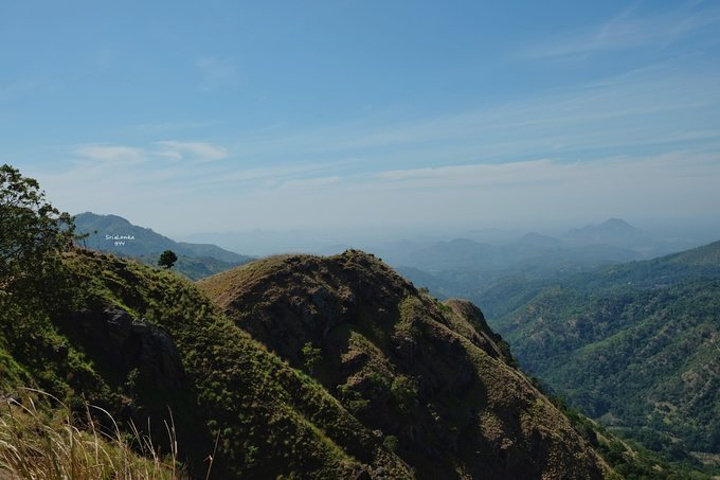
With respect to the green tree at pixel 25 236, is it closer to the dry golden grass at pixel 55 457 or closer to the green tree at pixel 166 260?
the dry golden grass at pixel 55 457

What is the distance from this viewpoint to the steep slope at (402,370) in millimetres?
62844

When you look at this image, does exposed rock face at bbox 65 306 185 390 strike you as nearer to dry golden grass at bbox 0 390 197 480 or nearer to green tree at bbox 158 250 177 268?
green tree at bbox 158 250 177 268

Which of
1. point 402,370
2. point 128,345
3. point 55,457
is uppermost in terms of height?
point 55,457

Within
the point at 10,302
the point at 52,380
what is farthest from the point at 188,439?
the point at 10,302

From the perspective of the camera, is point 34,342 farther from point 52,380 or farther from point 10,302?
point 10,302

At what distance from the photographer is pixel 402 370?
70062 mm

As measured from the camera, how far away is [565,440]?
2751 inches

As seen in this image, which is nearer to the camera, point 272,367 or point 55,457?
point 55,457

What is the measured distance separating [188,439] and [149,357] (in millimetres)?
9087

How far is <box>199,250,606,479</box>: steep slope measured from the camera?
6284cm

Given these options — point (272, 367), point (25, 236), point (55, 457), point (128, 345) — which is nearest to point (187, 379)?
point (128, 345)

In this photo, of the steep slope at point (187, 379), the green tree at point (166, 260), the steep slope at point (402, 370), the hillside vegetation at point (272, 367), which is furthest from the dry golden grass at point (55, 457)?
the green tree at point (166, 260)

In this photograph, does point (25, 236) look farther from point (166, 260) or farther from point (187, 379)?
point (166, 260)

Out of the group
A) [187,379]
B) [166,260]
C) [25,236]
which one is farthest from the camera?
[166,260]
